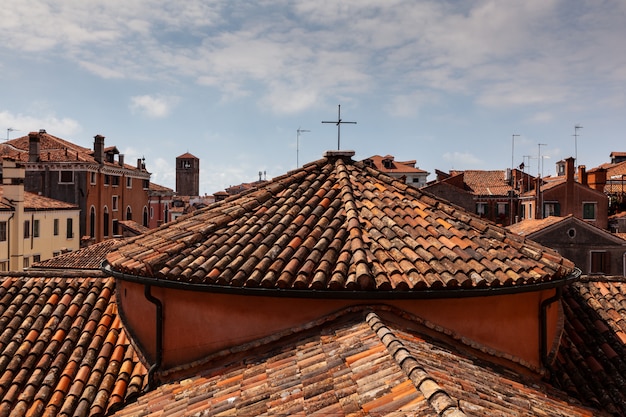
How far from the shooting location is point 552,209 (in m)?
38.2

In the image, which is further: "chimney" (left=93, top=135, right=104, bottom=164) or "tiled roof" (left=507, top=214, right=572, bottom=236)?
"chimney" (left=93, top=135, right=104, bottom=164)

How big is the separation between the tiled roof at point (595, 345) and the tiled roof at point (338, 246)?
127 centimetres

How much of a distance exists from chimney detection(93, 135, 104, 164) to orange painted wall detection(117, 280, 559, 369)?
38.6 m

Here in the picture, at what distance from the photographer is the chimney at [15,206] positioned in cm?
2688

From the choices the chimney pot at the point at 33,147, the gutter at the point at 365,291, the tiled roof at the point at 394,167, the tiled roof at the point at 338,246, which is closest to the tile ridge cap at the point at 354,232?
the tiled roof at the point at 338,246

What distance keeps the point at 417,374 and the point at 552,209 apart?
37.9 m

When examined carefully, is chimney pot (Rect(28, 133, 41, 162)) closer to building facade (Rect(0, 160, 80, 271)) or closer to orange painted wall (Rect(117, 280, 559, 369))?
building facade (Rect(0, 160, 80, 271))

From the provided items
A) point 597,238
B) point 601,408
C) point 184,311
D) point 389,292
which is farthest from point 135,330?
point 597,238

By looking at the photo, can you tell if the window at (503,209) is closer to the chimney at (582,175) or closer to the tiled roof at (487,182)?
the tiled roof at (487,182)

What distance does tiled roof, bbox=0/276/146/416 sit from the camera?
20.4 ft

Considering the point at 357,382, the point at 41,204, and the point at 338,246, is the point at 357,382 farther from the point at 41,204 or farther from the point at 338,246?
the point at 41,204

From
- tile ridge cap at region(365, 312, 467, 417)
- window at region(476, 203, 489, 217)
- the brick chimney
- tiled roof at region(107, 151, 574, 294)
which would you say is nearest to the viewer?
tile ridge cap at region(365, 312, 467, 417)

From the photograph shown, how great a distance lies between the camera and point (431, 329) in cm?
547

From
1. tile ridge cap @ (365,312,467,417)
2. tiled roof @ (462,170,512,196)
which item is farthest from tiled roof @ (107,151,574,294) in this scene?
tiled roof @ (462,170,512,196)
